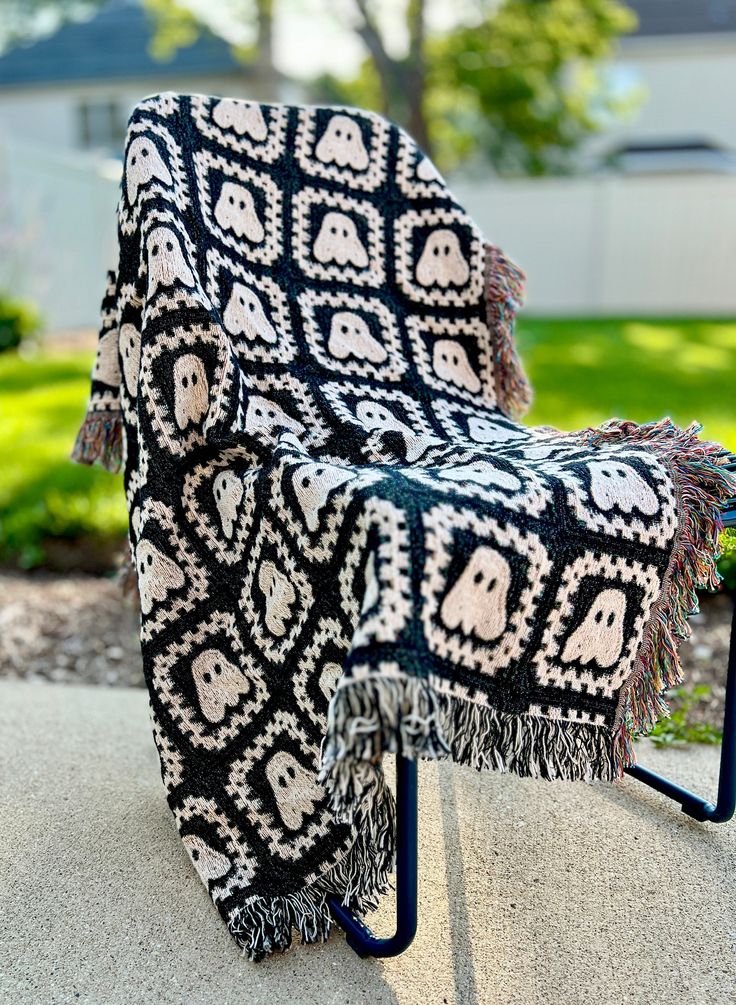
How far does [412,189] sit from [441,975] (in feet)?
4.99

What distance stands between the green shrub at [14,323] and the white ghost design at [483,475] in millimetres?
5796

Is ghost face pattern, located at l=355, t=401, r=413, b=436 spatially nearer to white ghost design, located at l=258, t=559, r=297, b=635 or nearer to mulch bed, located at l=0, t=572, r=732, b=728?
white ghost design, located at l=258, t=559, r=297, b=635

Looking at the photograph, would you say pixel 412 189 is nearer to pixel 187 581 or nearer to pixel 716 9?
pixel 187 581

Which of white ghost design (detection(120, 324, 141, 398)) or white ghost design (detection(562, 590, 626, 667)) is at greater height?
white ghost design (detection(120, 324, 141, 398))

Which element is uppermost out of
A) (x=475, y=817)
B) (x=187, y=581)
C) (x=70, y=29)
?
(x=70, y=29)

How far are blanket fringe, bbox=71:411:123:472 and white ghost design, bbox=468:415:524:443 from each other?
2.22ft

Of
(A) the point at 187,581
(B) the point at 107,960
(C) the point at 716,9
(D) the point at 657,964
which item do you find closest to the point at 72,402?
(A) the point at 187,581

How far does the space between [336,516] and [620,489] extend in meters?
0.42

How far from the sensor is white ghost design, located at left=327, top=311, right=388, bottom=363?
5.87 ft

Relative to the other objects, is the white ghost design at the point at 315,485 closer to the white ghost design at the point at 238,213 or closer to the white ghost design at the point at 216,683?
the white ghost design at the point at 216,683

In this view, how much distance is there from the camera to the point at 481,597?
1175mm

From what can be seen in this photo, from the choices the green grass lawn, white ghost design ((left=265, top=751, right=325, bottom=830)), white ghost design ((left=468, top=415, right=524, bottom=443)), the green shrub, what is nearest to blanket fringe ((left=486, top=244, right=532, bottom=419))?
Answer: white ghost design ((left=468, top=415, right=524, bottom=443))

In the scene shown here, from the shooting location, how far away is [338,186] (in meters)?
1.93

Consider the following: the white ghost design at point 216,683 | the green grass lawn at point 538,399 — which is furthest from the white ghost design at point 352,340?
the green grass lawn at point 538,399
